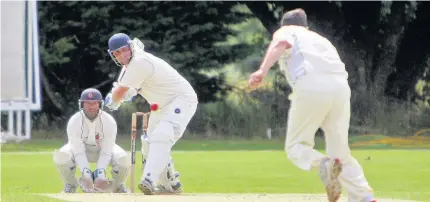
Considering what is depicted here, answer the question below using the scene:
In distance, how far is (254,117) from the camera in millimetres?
35188

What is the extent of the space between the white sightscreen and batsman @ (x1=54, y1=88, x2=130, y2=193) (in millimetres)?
19659

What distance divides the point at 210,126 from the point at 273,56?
25408mm

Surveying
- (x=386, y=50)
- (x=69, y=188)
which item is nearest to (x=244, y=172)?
(x=69, y=188)

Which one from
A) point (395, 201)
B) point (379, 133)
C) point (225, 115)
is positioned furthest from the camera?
point (225, 115)

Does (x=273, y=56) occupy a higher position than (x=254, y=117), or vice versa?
(x=273, y=56)

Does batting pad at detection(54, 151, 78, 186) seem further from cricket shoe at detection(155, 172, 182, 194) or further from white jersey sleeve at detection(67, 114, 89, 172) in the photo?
cricket shoe at detection(155, 172, 182, 194)

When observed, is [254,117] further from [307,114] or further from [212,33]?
[307,114]

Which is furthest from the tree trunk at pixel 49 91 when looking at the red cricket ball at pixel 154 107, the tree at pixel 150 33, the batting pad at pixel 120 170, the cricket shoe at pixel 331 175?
the cricket shoe at pixel 331 175

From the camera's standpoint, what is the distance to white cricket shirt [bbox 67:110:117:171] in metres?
14.4

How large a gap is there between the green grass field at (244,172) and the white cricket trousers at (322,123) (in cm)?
299

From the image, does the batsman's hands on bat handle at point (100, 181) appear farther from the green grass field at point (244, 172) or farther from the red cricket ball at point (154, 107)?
the red cricket ball at point (154, 107)

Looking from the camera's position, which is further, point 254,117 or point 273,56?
point 254,117

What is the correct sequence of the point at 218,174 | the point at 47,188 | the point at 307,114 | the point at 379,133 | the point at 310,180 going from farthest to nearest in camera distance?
the point at 379,133 < the point at 218,174 < the point at 310,180 < the point at 47,188 < the point at 307,114

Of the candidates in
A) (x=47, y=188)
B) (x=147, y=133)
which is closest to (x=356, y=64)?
(x=47, y=188)
